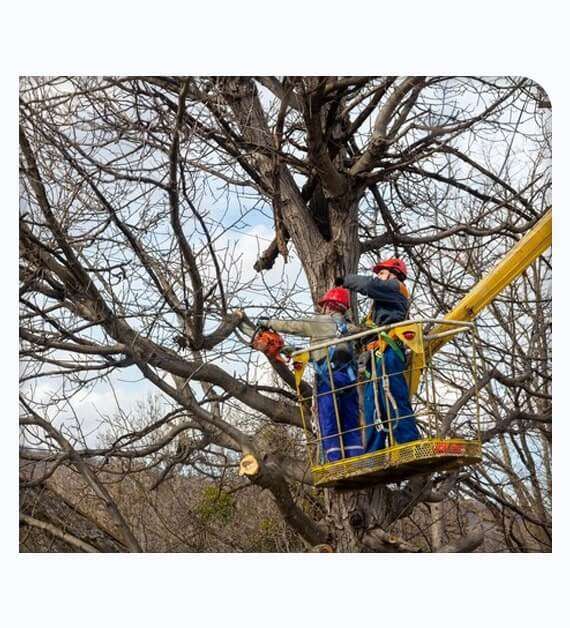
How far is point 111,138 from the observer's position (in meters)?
7.18

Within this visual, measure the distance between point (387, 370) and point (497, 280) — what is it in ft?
2.62

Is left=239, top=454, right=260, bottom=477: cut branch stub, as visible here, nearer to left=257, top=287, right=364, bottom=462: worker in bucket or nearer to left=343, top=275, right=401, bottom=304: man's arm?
left=257, top=287, right=364, bottom=462: worker in bucket

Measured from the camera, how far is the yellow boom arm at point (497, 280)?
625cm

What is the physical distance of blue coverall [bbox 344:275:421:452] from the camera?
5.86 metres

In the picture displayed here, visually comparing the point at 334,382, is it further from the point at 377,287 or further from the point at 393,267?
the point at 393,267

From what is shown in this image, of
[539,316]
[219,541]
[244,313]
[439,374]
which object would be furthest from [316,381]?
[219,541]

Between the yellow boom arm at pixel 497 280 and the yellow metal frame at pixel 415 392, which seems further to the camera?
the yellow boom arm at pixel 497 280

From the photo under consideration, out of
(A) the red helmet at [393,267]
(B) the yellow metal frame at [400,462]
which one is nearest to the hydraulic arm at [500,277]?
(A) the red helmet at [393,267]

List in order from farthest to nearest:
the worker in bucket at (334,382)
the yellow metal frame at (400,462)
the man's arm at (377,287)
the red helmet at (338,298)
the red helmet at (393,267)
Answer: the red helmet at (338,298) < the red helmet at (393,267) < the man's arm at (377,287) < the worker in bucket at (334,382) < the yellow metal frame at (400,462)

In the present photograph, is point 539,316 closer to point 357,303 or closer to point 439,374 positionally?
point 439,374

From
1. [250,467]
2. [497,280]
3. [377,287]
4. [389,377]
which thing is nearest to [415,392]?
[389,377]

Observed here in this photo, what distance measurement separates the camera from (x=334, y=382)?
20.0ft

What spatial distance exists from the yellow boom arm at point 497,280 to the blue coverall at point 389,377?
0.19m

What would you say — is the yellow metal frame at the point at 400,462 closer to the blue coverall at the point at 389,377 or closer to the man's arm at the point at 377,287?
the blue coverall at the point at 389,377
